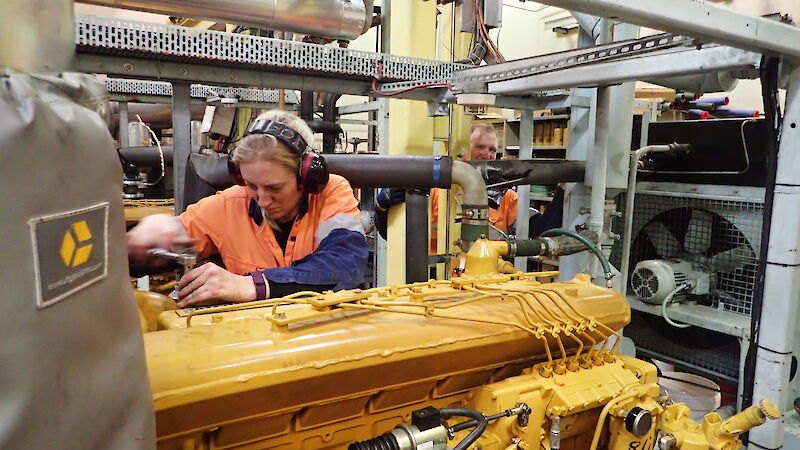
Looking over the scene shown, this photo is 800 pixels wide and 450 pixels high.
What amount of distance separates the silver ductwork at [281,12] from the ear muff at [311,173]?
18.9 inches

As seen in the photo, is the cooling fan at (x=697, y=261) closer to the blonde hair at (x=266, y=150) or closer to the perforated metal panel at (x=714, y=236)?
the perforated metal panel at (x=714, y=236)

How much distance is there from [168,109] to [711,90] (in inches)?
156

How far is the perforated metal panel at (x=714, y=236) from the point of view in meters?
2.64

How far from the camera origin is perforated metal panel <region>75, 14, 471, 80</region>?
66.8 inches

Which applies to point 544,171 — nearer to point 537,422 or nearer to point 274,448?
point 537,422

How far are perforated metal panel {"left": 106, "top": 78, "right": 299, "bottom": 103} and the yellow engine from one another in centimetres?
249

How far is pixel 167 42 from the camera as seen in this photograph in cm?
179

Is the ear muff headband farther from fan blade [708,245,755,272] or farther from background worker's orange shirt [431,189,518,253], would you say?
background worker's orange shirt [431,189,518,253]

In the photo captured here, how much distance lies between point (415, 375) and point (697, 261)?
7.14 feet

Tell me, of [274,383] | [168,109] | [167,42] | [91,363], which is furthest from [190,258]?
[168,109]

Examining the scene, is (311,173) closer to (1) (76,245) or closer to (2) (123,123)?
(1) (76,245)

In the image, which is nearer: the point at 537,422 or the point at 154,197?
the point at 537,422

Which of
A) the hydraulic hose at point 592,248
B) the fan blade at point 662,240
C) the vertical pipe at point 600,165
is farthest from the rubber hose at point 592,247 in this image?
the fan blade at point 662,240

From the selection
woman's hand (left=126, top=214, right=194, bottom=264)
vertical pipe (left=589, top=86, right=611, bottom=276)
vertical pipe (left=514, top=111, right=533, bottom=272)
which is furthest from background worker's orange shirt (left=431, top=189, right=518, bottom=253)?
woman's hand (left=126, top=214, right=194, bottom=264)
